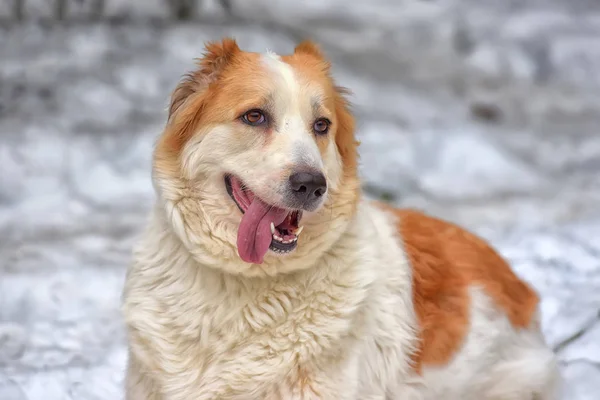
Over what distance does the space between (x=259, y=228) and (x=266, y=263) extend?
0.51 feet

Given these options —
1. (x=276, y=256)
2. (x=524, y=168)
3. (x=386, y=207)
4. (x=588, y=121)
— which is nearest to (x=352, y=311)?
(x=276, y=256)

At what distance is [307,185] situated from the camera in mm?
2740

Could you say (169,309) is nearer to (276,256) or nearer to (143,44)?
(276,256)

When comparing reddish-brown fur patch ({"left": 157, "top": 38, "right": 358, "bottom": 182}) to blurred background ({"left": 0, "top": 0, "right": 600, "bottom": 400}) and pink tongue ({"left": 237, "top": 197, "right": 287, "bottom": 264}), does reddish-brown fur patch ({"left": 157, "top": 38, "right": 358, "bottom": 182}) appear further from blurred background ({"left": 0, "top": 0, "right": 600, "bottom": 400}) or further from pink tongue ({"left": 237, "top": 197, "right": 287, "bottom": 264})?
blurred background ({"left": 0, "top": 0, "right": 600, "bottom": 400})

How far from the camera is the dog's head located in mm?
2857

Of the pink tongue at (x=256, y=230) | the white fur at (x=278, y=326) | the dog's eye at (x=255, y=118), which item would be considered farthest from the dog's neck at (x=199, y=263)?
the dog's eye at (x=255, y=118)

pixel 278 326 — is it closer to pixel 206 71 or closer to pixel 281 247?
pixel 281 247

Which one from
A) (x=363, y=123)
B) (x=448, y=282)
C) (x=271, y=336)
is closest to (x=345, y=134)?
(x=448, y=282)

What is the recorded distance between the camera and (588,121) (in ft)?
22.5

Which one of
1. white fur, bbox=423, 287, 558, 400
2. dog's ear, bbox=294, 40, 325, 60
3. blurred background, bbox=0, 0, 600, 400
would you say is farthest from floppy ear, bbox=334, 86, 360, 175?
blurred background, bbox=0, 0, 600, 400

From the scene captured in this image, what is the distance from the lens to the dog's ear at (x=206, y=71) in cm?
Result: 305

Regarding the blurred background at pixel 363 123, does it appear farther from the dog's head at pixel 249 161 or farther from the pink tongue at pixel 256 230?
the pink tongue at pixel 256 230

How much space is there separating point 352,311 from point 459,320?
0.54 meters

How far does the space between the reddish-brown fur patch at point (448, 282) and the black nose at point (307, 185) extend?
0.71m
